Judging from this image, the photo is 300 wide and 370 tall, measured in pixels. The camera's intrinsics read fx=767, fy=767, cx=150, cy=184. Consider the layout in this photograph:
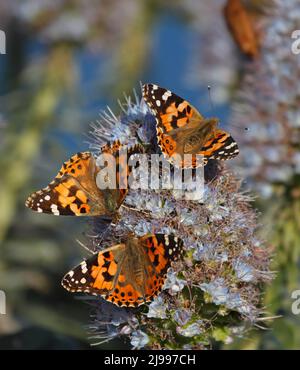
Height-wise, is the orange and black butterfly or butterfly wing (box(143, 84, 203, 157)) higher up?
the orange and black butterfly

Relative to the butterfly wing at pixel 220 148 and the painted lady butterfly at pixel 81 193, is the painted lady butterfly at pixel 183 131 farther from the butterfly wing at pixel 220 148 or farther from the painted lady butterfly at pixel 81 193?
the painted lady butterfly at pixel 81 193

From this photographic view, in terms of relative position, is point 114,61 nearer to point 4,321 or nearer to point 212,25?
point 212,25

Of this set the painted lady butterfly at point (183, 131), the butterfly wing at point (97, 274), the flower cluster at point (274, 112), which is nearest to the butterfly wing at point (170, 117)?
the painted lady butterfly at point (183, 131)

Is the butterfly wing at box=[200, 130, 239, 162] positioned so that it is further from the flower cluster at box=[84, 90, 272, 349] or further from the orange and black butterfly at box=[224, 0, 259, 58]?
the orange and black butterfly at box=[224, 0, 259, 58]

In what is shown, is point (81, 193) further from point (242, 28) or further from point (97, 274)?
point (242, 28)

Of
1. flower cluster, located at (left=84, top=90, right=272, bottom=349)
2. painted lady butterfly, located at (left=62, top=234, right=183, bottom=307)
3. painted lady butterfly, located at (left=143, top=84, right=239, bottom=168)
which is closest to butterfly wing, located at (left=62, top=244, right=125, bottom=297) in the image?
painted lady butterfly, located at (left=62, top=234, right=183, bottom=307)

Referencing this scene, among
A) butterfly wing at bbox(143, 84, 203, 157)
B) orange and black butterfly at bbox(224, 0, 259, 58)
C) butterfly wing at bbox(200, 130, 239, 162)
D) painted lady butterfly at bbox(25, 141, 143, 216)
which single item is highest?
orange and black butterfly at bbox(224, 0, 259, 58)
